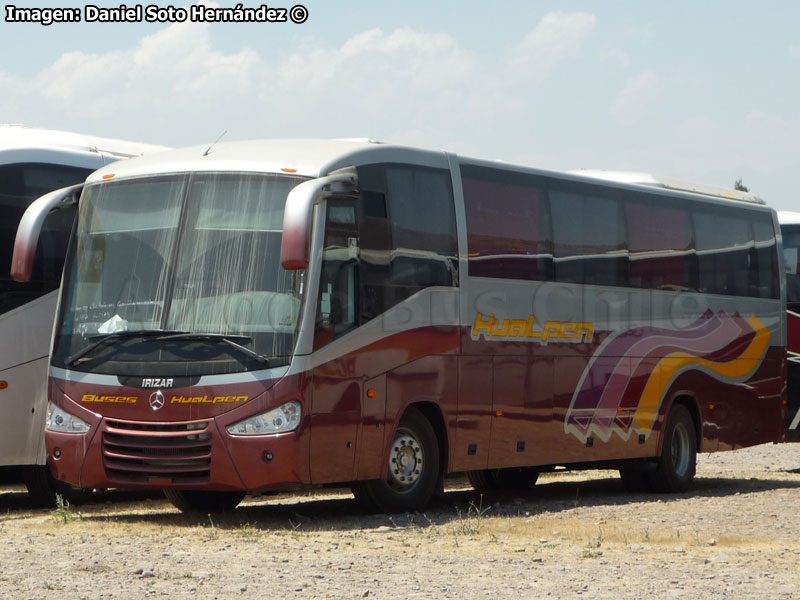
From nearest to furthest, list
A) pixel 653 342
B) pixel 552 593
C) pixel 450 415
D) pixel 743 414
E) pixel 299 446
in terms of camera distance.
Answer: pixel 552 593, pixel 299 446, pixel 450 415, pixel 653 342, pixel 743 414

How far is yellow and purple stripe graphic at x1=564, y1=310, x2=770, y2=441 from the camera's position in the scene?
16.9 metres

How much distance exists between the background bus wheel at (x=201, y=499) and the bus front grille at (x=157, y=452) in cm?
154

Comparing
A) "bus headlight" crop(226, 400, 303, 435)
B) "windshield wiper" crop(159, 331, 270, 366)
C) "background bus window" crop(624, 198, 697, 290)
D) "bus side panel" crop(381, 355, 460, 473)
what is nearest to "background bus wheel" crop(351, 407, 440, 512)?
"bus side panel" crop(381, 355, 460, 473)

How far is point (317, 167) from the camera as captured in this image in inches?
511

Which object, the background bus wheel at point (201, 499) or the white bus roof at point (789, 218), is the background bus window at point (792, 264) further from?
the background bus wheel at point (201, 499)

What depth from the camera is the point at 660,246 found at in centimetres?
1816

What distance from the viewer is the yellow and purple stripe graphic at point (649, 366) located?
55.3ft

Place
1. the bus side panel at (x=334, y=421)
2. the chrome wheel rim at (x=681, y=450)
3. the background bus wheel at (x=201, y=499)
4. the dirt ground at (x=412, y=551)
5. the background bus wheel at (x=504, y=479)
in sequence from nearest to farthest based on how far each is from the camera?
the dirt ground at (x=412, y=551), the bus side panel at (x=334, y=421), the background bus wheel at (x=201, y=499), the background bus wheel at (x=504, y=479), the chrome wheel rim at (x=681, y=450)

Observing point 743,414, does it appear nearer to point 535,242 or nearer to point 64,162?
point 535,242

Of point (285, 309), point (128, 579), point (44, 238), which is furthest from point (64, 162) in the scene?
point (128, 579)

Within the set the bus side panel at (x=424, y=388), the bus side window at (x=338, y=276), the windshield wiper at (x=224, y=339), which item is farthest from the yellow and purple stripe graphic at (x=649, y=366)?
the windshield wiper at (x=224, y=339)

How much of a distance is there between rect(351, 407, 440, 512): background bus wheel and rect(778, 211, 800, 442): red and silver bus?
402 inches

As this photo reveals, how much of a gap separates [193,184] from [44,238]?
274cm

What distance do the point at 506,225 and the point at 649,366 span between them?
3657 mm
